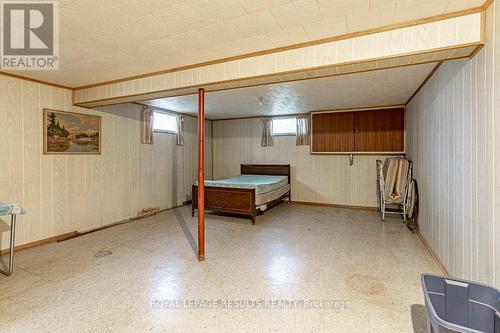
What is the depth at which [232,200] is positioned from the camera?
16.1 ft

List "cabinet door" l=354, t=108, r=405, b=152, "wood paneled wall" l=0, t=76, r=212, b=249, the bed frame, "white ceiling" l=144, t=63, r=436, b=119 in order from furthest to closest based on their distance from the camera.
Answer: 1. "cabinet door" l=354, t=108, r=405, b=152
2. the bed frame
3. "white ceiling" l=144, t=63, r=436, b=119
4. "wood paneled wall" l=0, t=76, r=212, b=249

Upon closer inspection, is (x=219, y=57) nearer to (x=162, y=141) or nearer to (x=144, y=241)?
(x=144, y=241)

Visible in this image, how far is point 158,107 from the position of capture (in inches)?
226

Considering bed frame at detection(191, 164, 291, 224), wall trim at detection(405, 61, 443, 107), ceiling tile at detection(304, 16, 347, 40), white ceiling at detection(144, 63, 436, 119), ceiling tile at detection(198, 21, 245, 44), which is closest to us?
ceiling tile at detection(304, 16, 347, 40)

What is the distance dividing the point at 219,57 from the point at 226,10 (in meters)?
0.92

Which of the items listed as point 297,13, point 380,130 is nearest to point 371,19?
point 297,13

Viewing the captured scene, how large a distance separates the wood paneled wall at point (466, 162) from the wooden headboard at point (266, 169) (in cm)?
364

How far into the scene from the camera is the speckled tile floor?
1.97 metres

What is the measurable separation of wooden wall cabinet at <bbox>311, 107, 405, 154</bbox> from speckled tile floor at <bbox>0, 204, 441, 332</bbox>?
224cm

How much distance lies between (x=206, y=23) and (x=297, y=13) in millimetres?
762

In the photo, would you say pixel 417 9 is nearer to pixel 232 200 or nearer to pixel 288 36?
pixel 288 36

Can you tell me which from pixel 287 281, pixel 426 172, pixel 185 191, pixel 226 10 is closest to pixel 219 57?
pixel 226 10

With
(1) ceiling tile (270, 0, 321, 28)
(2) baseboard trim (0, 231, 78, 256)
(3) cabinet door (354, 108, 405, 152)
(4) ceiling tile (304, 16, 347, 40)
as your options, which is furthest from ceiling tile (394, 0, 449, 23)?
(2) baseboard trim (0, 231, 78, 256)

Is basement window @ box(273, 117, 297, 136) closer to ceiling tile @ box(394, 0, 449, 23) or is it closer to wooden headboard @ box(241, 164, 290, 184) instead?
wooden headboard @ box(241, 164, 290, 184)
